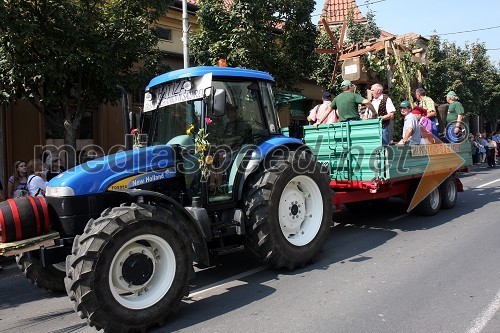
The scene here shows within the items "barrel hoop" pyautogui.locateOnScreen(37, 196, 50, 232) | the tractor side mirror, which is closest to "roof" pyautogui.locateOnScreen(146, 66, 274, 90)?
the tractor side mirror

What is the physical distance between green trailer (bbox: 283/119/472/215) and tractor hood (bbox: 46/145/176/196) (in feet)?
9.95

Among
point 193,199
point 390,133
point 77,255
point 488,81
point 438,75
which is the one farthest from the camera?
point 488,81

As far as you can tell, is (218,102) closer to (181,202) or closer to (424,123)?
(181,202)

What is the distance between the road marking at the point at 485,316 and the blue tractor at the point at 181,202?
6.79ft

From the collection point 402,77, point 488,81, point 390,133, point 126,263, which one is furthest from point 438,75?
point 126,263

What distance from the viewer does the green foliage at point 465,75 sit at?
65.9 ft

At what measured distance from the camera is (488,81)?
89.7 feet

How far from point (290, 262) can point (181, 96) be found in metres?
2.39

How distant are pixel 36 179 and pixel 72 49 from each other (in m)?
2.36

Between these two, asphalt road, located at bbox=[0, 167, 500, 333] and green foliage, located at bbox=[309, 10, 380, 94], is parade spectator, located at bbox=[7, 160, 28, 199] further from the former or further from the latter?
green foliage, located at bbox=[309, 10, 380, 94]

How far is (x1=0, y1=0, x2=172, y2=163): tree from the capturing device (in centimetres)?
726

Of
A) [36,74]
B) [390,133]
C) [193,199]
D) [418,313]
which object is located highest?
[36,74]

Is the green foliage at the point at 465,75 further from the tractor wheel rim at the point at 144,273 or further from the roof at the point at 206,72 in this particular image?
the tractor wheel rim at the point at 144,273

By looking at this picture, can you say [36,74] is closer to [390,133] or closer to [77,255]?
[77,255]
